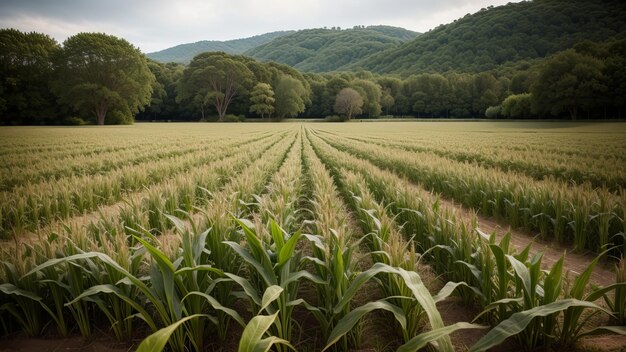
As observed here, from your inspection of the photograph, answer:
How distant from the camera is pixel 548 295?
1.97m

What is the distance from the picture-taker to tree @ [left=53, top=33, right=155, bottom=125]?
45.0 metres

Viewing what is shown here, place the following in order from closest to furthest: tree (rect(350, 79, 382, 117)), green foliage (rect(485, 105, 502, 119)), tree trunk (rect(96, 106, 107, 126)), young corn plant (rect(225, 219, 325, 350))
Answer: young corn plant (rect(225, 219, 325, 350))
tree trunk (rect(96, 106, 107, 126))
green foliage (rect(485, 105, 502, 119))
tree (rect(350, 79, 382, 117))

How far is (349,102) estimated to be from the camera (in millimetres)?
86688

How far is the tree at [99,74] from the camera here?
44969 mm

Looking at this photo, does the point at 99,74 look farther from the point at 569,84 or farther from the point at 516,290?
the point at 569,84

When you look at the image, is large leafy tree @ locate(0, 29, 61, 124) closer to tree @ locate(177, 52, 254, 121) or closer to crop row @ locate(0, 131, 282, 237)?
tree @ locate(177, 52, 254, 121)

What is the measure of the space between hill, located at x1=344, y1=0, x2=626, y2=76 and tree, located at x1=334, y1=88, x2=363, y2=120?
273ft

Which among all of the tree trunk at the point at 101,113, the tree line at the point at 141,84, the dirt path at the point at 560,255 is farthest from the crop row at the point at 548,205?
the tree trunk at the point at 101,113

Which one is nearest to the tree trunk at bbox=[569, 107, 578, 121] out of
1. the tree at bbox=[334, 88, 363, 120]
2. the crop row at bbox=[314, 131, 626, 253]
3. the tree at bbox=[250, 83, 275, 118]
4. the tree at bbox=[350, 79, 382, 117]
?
the tree at bbox=[334, 88, 363, 120]

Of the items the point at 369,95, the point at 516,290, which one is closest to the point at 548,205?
the point at 516,290

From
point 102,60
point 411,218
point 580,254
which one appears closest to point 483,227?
point 580,254

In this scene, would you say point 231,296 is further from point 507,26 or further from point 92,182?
point 507,26

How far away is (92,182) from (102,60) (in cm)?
5305

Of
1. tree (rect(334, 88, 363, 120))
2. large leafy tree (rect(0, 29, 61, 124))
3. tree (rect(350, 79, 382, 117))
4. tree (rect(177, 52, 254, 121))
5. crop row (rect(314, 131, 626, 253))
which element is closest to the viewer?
crop row (rect(314, 131, 626, 253))
